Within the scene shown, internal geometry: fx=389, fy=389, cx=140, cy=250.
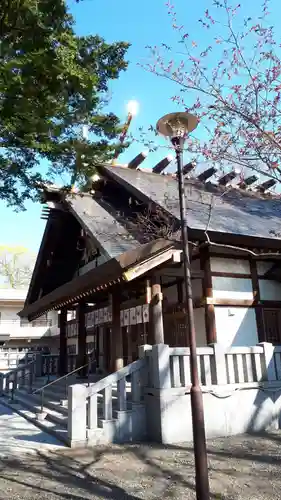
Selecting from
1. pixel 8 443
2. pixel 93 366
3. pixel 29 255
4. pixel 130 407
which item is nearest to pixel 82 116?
pixel 130 407

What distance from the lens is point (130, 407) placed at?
8586 millimetres

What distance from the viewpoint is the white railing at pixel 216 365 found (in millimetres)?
8141

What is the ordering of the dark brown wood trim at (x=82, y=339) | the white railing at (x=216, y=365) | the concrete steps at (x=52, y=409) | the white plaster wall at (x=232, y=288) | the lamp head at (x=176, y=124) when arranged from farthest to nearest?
the dark brown wood trim at (x=82, y=339) < the white plaster wall at (x=232, y=288) < the white railing at (x=216, y=365) < the concrete steps at (x=52, y=409) < the lamp head at (x=176, y=124)

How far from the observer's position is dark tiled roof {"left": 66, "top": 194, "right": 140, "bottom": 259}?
33.9ft

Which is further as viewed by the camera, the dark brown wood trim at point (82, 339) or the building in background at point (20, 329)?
the building in background at point (20, 329)

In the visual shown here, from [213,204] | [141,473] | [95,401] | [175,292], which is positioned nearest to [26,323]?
[175,292]

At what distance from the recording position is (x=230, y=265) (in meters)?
10.8

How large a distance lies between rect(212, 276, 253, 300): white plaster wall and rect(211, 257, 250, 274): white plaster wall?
226 millimetres

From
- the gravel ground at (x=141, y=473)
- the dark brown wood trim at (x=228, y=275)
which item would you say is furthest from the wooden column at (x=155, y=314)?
the gravel ground at (x=141, y=473)

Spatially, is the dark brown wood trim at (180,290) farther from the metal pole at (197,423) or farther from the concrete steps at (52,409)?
the metal pole at (197,423)

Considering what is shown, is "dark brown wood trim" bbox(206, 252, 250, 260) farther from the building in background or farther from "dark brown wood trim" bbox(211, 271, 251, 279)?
→ the building in background

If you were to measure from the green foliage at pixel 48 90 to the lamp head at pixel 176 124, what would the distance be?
172 centimetres

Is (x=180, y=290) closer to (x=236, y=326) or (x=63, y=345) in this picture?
(x=236, y=326)

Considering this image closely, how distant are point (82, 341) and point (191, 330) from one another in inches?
378
